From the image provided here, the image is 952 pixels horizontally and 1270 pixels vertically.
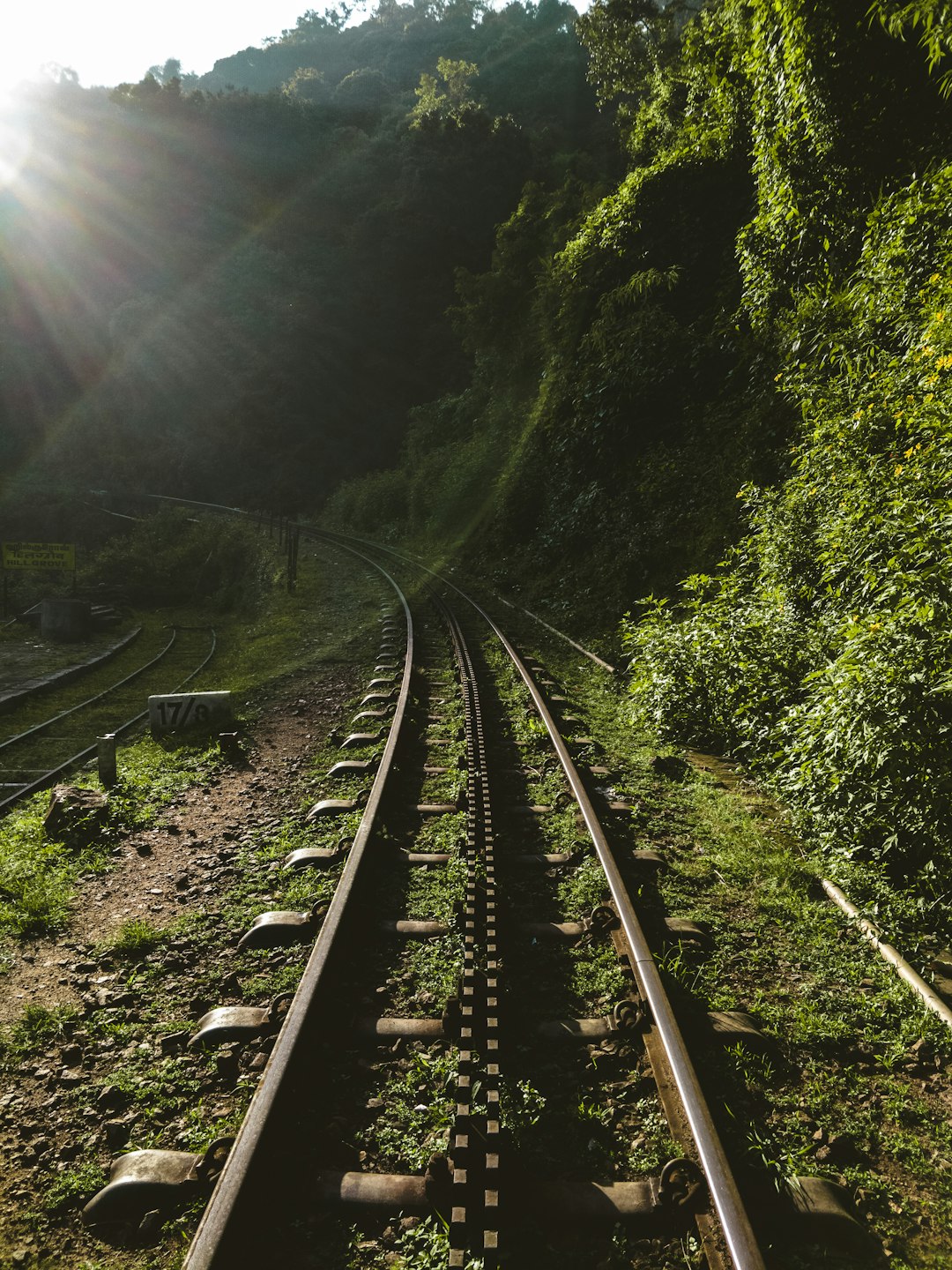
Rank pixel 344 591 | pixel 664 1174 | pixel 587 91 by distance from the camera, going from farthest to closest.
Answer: pixel 587 91 → pixel 344 591 → pixel 664 1174

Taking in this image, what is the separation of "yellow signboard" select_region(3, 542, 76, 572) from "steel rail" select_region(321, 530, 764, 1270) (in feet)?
68.0

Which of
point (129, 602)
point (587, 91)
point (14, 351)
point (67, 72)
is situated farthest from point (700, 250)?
point (67, 72)

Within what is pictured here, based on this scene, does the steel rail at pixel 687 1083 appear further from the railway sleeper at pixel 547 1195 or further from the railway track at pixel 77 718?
the railway track at pixel 77 718

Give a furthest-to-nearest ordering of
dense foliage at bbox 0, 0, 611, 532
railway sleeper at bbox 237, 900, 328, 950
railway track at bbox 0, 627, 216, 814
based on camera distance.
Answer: dense foliage at bbox 0, 0, 611, 532
railway track at bbox 0, 627, 216, 814
railway sleeper at bbox 237, 900, 328, 950

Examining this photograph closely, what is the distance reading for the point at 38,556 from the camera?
68.5 ft

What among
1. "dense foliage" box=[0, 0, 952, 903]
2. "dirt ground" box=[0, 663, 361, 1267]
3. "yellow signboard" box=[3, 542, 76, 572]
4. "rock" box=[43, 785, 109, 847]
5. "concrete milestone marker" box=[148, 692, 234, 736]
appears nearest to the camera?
"dirt ground" box=[0, 663, 361, 1267]

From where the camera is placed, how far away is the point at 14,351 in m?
53.7

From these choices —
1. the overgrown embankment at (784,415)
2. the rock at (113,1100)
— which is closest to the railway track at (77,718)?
the rock at (113,1100)

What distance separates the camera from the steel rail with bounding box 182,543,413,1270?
2.00 m

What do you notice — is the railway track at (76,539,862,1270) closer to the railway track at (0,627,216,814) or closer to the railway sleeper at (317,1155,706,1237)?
the railway sleeper at (317,1155,706,1237)

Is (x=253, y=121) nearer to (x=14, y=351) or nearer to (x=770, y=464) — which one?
(x=14, y=351)

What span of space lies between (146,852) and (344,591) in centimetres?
1291

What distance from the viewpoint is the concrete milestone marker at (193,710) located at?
8391mm

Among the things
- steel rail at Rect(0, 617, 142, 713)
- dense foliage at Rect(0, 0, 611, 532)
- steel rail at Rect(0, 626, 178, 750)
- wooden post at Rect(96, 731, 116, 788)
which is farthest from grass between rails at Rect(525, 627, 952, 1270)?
dense foliage at Rect(0, 0, 611, 532)
